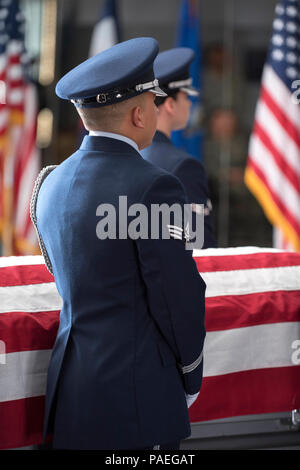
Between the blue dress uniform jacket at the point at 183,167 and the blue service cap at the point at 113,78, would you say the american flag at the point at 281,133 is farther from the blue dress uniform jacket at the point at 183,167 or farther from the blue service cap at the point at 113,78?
the blue service cap at the point at 113,78

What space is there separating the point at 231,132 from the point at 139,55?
5.06 metres

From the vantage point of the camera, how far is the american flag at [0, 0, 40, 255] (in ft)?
17.7

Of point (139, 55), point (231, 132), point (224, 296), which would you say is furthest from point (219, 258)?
point (231, 132)

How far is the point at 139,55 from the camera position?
147 centimetres

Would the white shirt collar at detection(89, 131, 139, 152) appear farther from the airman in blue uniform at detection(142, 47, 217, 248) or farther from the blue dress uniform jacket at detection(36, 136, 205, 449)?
the airman in blue uniform at detection(142, 47, 217, 248)

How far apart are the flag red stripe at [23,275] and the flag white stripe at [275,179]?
9.73 feet

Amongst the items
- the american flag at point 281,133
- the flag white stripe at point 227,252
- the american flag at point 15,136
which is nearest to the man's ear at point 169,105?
Result: the flag white stripe at point 227,252

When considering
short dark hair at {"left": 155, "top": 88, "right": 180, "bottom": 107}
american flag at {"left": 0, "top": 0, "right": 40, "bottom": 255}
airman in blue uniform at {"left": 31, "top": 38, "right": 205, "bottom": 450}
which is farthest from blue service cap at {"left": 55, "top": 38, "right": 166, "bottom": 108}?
american flag at {"left": 0, "top": 0, "right": 40, "bottom": 255}

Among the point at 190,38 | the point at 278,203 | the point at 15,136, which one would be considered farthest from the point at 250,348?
the point at 190,38

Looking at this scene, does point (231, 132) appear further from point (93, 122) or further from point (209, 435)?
point (93, 122)

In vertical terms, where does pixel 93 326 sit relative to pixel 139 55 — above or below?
below

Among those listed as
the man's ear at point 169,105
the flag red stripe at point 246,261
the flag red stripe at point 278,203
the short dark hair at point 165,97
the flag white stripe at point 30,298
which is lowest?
the flag red stripe at point 278,203

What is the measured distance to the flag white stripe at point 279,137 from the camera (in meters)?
4.68

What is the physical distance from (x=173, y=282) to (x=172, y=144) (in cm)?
123
